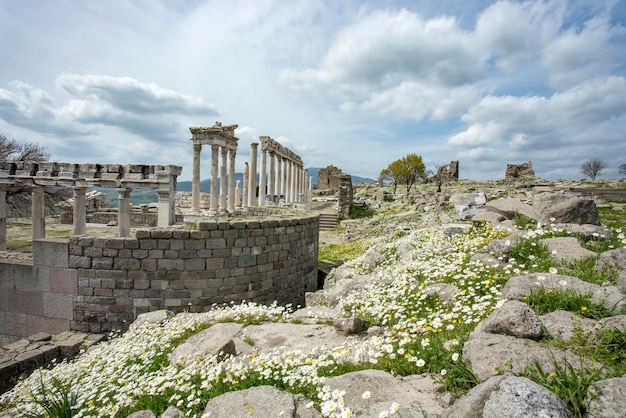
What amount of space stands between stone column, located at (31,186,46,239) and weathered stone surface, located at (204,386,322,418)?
43.5ft

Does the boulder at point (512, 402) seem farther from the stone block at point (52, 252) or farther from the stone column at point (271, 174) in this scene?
the stone column at point (271, 174)

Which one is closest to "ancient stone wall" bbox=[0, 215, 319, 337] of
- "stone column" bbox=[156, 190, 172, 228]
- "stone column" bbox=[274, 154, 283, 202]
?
"stone column" bbox=[156, 190, 172, 228]

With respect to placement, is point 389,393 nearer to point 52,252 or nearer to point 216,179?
point 52,252

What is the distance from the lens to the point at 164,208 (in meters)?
13.4

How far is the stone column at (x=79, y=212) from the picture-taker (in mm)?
12742

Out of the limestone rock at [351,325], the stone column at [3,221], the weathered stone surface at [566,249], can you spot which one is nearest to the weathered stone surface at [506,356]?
the limestone rock at [351,325]

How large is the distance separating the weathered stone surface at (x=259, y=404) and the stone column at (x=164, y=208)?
10.6 m

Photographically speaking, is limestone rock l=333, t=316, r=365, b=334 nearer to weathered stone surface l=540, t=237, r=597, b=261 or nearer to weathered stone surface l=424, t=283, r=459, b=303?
weathered stone surface l=424, t=283, r=459, b=303

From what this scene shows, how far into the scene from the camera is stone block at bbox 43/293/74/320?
31.9ft

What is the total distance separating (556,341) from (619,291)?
1.41 meters

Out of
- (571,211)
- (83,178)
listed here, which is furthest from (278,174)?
(571,211)

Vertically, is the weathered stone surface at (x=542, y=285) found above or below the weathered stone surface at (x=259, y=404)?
above

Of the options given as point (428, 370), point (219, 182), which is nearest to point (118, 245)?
point (428, 370)

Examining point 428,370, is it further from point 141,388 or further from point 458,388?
point 141,388
